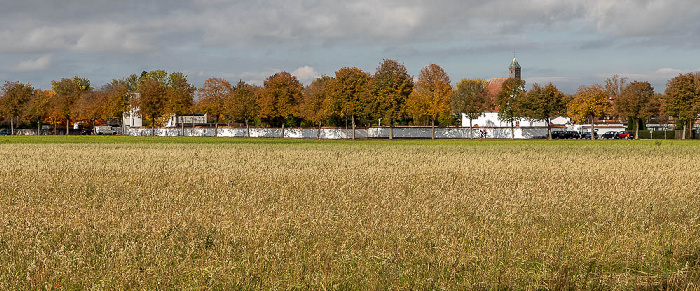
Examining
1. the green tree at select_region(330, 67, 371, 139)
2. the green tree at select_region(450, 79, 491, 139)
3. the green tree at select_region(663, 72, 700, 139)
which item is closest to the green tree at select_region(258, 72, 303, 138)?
the green tree at select_region(330, 67, 371, 139)

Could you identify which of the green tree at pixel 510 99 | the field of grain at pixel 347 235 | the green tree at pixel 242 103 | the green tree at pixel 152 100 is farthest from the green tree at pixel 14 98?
the field of grain at pixel 347 235

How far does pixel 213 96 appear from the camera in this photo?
97625 millimetres

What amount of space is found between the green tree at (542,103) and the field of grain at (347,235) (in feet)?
258

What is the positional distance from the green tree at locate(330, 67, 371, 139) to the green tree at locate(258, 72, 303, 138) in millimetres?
9264

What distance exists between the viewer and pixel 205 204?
38.1 feet

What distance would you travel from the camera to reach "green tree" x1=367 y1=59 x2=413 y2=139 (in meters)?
80.4

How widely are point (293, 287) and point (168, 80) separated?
546 ft

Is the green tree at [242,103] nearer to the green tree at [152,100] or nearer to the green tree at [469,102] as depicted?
the green tree at [152,100]

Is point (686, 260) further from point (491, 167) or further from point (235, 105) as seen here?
point (235, 105)

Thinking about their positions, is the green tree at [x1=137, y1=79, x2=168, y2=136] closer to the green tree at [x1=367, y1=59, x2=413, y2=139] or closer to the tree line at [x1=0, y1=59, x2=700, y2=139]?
the tree line at [x1=0, y1=59, x2=700, y2=139]

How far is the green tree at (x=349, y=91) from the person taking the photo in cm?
8175

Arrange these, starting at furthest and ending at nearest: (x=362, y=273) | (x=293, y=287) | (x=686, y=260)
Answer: (x=686, y=260), (x=362, y=273), (x=293, y=287)

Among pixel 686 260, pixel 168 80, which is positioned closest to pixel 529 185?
pixel 686 260

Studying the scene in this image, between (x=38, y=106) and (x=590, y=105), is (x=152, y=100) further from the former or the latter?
(x=590, y=105)
